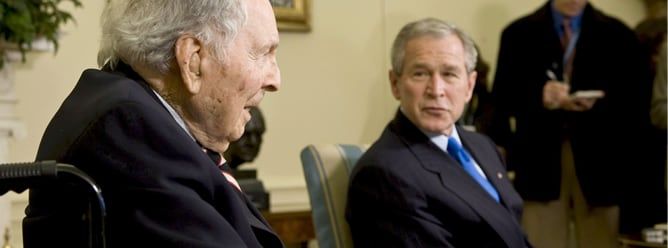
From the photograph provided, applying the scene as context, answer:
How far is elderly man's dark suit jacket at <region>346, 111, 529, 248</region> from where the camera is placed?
93.5 inches

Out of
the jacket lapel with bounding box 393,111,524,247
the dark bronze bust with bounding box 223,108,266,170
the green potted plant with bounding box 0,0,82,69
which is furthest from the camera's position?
the dark bronze bust with bounding box 223,108,266,170

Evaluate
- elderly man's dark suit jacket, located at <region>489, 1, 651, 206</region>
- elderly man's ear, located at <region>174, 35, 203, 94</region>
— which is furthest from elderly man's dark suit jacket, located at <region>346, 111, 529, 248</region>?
elderly man's dark suit jacket, located at <region>489, 1, 651, 206</region>

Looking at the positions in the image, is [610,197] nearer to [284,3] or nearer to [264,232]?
[284,3]

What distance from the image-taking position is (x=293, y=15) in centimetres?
479

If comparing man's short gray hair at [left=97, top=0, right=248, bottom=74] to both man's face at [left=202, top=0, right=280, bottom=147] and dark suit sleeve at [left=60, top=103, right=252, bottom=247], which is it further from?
dark suit sleeve at [left=60, top=103, right=252, bottom=247]

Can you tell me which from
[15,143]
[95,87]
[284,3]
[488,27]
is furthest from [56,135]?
[488,27]

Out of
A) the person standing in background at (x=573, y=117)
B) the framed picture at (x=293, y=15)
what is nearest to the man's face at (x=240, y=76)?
the person standing in background at (x=573, y=117)

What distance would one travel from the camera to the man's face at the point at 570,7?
4531mm

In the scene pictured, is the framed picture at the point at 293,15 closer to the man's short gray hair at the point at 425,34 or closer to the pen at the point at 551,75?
the pen at the point at 551,75

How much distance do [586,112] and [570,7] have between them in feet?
1.55

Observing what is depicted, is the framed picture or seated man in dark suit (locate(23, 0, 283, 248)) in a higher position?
seated man in dark suit (locate(23, 0, 283, 248))

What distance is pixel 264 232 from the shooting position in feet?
4.78

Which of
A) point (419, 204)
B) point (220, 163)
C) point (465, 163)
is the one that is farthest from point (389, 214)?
point (220, 163)

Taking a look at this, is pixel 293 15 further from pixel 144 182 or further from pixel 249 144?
pixel 144 182
